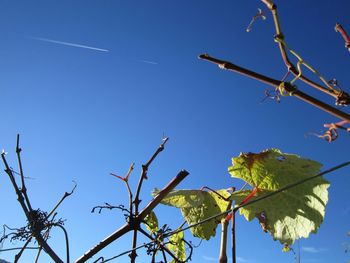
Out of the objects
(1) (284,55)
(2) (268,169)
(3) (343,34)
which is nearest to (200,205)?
(2) (268,169)

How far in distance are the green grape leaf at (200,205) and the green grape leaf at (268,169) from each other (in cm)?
12

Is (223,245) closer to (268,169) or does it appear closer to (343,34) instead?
(268,169)

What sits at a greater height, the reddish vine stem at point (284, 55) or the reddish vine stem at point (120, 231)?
the reddish vine stem at point (284, 55)

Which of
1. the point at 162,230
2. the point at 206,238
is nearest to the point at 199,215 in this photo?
the point at 206,238

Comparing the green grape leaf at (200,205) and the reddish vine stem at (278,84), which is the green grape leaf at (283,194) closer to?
the green grape leaf at (200,205)

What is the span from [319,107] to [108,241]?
0.73 meters

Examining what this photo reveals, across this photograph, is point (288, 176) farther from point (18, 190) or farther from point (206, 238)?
point (18, 190)

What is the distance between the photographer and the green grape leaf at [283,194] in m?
1.23

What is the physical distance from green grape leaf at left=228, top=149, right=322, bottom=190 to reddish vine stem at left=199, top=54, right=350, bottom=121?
0.44m

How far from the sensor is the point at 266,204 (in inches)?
51.5

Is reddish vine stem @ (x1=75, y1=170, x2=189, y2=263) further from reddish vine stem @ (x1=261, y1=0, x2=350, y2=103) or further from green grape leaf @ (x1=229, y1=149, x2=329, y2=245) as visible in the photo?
reddish vine stem @ (x1=261, y1=0, x2=350, y2=103)

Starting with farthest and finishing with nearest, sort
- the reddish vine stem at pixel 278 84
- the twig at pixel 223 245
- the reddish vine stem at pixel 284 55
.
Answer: the twig at pixel 223 245, the reddish vine stem at pixel 284 55, the reddish vine stem at pixel 278 84

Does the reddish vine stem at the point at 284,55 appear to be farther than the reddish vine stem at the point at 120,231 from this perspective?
No

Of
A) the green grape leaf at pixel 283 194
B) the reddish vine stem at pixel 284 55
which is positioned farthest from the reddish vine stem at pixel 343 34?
the green grape leaf at pixel 283 194
